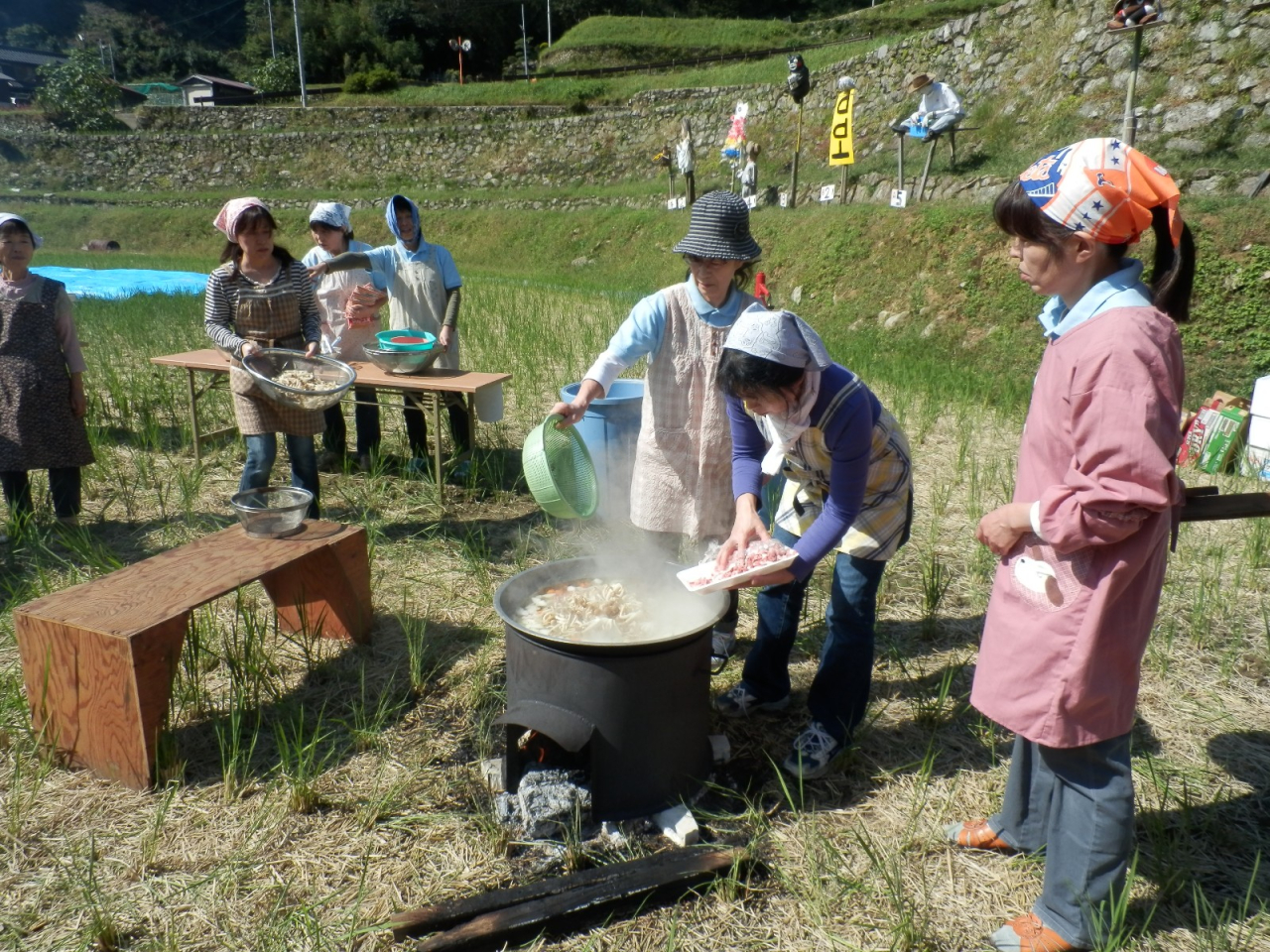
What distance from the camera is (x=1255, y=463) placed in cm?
488

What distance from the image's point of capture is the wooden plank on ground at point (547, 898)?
1.86m

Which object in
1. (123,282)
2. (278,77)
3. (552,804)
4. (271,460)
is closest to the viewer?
(552,804)

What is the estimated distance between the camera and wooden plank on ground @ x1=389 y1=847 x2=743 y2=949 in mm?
1860

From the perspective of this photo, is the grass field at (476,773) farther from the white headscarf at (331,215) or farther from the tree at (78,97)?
the tree at (78,97)

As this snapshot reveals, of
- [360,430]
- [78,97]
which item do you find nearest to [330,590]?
[360,430]

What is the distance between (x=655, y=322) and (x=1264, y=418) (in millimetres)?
4143

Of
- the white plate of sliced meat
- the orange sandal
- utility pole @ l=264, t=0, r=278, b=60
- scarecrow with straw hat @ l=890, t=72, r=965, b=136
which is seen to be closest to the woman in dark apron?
the white plate of sliced meat

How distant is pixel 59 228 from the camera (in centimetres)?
2358

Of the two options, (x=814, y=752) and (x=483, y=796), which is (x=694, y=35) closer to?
(x=814, y=752)

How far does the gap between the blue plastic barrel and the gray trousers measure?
241cm

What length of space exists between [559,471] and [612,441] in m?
1.32

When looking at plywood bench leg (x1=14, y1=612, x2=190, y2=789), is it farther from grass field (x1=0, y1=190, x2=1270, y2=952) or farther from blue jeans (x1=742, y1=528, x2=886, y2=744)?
blue jeans (x1=742, y1=528, x2=886, y2=744)

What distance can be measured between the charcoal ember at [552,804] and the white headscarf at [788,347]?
3.55 feet

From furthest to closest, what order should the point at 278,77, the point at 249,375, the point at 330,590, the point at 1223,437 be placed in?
the point at 278,77, the point at 1223,437, the point at 249,375, the point at 330,590
